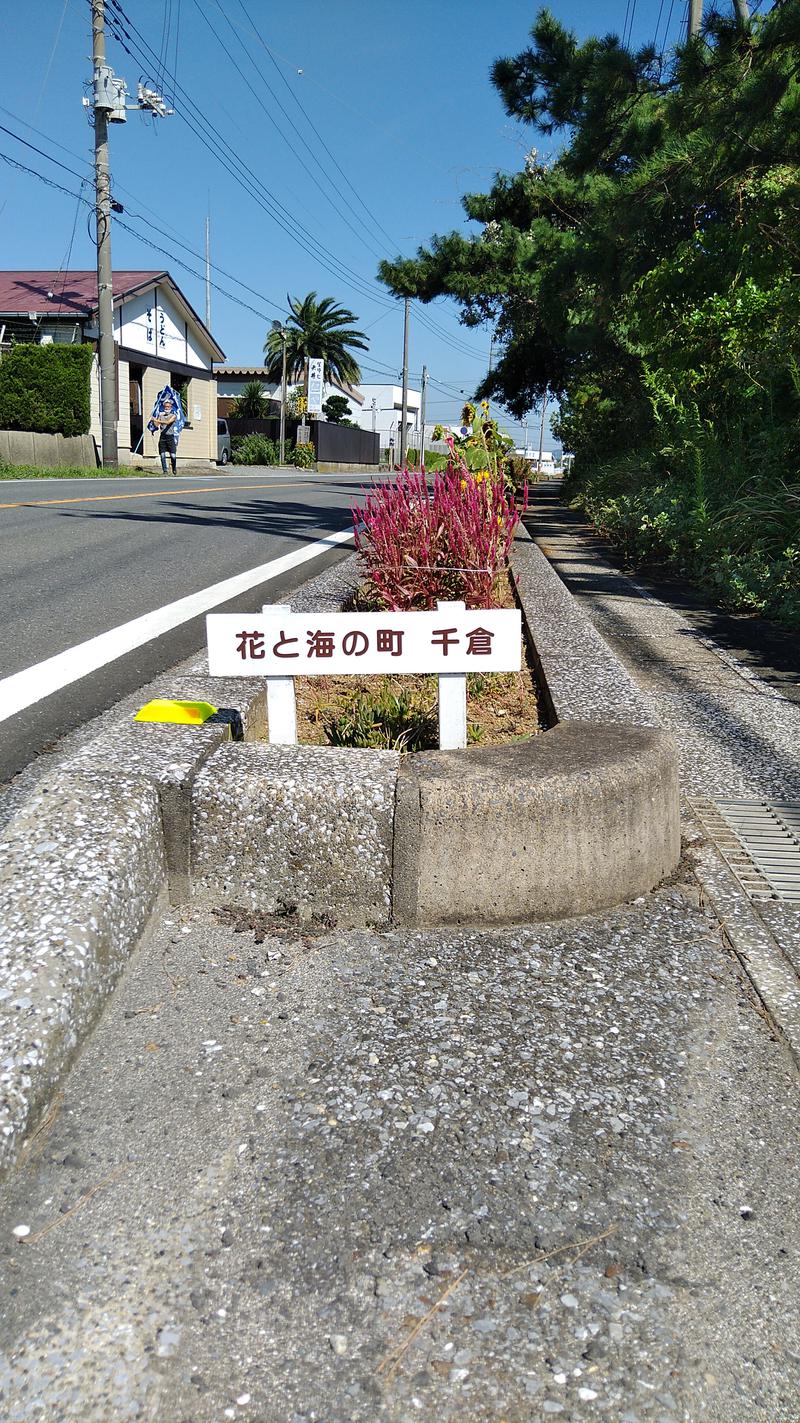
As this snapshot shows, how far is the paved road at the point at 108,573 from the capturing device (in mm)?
4434

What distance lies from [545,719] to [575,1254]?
257 centimetres

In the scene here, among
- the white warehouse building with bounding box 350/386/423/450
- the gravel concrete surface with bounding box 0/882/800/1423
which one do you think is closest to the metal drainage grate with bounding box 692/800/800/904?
the gravel concrete surface with bounding box 0/882/800/1423

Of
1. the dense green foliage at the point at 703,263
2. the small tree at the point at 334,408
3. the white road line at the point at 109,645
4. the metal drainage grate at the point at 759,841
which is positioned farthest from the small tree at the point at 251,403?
the metal drainage grate at the point at 759,841

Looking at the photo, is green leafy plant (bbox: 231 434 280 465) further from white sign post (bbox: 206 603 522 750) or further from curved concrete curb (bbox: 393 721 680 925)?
curved concrete curb (bbox: 393 721 680 925)

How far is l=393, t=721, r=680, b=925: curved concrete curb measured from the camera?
260cm

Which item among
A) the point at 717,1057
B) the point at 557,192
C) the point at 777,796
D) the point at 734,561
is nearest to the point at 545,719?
the point at 777,796

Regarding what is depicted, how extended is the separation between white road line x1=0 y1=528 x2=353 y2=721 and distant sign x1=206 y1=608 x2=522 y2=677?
149 centimetres

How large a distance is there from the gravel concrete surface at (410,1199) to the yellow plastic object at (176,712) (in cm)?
89

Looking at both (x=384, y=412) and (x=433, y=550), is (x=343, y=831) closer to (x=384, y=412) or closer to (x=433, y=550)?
(x=433, y=550)

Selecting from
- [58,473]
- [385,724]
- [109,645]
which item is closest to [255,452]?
[58,473]

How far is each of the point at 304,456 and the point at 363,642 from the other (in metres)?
46.6

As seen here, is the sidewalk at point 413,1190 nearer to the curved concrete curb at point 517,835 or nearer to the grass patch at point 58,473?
the curved concrete curb at point 517,835

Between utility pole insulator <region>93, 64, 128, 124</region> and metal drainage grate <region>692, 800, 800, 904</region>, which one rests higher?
utility pole insulator <region>93, 64, 128, 124</region>

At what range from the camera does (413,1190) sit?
1.76m
